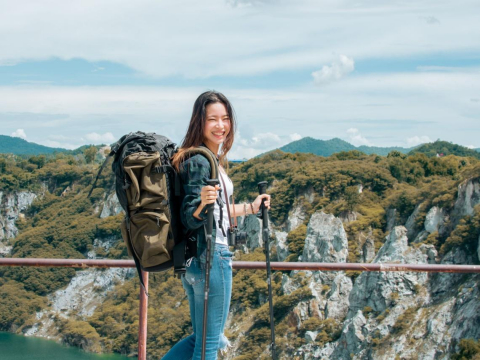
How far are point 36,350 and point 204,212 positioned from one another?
42719 millimetres

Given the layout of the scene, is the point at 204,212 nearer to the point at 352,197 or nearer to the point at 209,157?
the point at 209,157

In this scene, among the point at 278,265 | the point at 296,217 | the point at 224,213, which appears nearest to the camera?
the point at 224,213

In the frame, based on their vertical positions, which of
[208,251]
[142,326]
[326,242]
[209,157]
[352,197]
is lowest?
[326,242]

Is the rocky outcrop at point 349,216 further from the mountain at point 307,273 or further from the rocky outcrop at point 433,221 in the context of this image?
the rocky outcrop at point 433,221

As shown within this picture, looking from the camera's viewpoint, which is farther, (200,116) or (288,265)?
(288,265)

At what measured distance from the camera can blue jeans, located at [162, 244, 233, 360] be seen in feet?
6.56

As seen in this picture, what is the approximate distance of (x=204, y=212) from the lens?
1905 millimetres

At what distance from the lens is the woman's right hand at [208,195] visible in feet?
6.09

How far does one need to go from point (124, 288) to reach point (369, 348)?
2767 cm

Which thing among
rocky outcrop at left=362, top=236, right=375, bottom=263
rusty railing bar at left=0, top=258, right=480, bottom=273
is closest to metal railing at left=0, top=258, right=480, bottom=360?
rusty railing bar at left=0, top=258, right=480, bottom=273

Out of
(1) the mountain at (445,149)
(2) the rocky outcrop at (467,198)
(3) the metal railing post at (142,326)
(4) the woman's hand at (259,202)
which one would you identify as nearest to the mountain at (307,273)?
(2) the rocky outcrop at (467,198)

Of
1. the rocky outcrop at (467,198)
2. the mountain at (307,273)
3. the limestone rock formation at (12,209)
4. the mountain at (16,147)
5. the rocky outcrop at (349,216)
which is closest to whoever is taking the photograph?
the mountain at (307,273)

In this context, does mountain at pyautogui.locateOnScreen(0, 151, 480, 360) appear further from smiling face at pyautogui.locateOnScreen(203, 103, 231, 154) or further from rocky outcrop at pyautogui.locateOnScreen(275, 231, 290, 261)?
smiling face at pyautogui.locateOnScreen(203, 103, 231, 154)

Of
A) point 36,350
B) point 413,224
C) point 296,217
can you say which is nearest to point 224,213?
point 413,224
